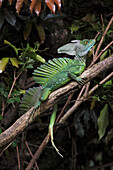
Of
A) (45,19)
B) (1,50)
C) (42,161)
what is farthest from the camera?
(42,161)

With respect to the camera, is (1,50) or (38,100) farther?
(1,50)

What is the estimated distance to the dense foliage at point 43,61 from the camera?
1.94 meters

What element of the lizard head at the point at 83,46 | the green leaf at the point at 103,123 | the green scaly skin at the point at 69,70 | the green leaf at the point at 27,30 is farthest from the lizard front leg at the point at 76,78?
the green leaf at the point at 27,30

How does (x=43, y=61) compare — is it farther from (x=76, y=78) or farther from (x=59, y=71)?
(x=76, y=78)

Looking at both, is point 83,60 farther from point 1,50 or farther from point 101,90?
point 1,50

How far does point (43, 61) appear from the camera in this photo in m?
1.84

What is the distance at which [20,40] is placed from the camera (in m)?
2.46

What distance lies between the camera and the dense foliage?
1937 mm

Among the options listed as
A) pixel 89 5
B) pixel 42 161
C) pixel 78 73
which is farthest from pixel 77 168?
pixel 89 5

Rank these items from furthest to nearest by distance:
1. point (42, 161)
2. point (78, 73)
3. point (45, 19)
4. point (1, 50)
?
point (42, 161) < point (1, 50) < point (45, 19) < point (78, 73)

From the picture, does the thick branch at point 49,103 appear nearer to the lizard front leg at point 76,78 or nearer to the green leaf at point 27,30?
the lizard front leg at point 76,78

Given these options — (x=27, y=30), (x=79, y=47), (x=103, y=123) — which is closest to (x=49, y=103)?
(x=79, y=47)

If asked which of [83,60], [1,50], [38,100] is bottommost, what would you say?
[38,100]

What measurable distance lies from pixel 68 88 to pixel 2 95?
0.79 metres
